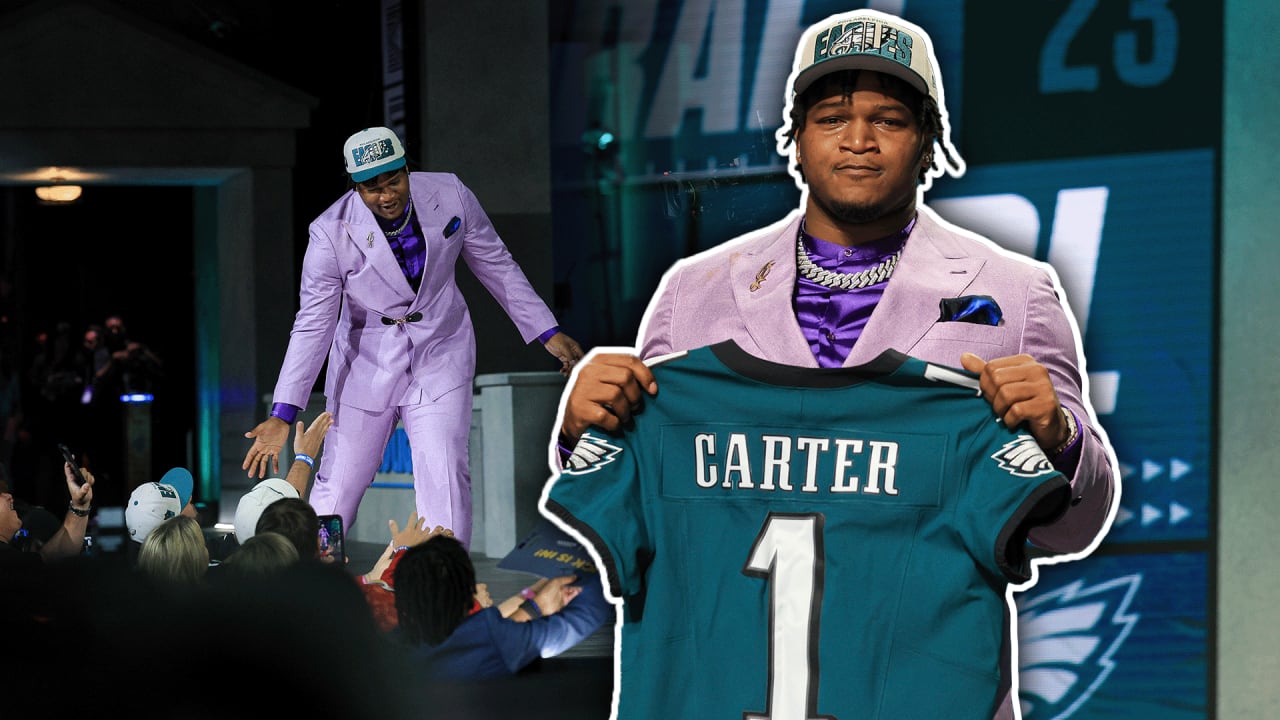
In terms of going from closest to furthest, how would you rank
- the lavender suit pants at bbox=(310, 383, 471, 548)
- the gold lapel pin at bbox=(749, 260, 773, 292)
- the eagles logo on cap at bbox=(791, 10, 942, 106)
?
1. the eagles logo on cap at bbox=(791, 10, 942, 106)
2. the gold lapel pin at bbox=(749, 260, 773, 292)
3. the lavender suit pants at bbox=(310, 383, 471, 548)

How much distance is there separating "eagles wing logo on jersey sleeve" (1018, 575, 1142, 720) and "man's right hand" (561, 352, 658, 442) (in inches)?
88.7

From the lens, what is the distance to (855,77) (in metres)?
1.99

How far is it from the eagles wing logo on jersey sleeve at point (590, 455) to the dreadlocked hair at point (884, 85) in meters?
0.48

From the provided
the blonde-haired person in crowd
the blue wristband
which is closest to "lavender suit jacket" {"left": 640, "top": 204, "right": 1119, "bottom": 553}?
the blonde-haired person in crowd

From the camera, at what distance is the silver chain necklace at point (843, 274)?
2029mm

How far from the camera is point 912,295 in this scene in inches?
78.5

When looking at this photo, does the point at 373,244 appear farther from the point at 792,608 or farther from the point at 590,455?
the point at 792,608

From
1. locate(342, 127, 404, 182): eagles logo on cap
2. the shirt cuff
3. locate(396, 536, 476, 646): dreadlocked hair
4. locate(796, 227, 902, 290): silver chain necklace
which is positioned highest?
locate(342, 127, 404, 182): eagles logo on cap

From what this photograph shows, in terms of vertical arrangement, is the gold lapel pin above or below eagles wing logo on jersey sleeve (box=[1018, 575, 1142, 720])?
above

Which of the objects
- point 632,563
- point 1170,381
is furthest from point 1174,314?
point 632,563

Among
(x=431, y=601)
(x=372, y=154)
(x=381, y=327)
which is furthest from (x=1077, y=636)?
(x=372, y=154)

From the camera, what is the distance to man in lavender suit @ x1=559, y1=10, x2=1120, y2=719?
196 centimetres

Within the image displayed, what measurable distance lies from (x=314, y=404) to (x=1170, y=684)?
374cm

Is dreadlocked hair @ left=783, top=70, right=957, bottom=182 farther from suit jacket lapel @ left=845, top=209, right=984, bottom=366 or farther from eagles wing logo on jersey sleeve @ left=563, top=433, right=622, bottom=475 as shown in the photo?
eagles wing logo on jersey sleeve @ left=563, top=433, right=622, bottom=475
